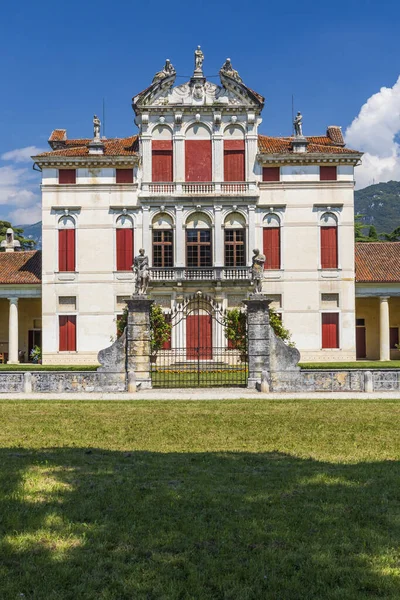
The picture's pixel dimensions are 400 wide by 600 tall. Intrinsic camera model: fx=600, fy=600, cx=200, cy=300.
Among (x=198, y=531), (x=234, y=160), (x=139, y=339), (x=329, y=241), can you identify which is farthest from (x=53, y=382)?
(x=329, y=241)

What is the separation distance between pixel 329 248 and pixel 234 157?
7846mm

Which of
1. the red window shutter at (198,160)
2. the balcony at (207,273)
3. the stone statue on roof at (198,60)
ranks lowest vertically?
the balcony at (207,273)

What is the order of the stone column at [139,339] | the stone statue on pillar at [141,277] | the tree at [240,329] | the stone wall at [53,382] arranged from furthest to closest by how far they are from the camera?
the tree at [240,329], the stone statue on pillar at [141,277], the stone column at [139,339], the stone wall at [53,382]

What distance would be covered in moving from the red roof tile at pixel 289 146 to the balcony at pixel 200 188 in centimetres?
248

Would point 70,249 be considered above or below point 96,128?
below

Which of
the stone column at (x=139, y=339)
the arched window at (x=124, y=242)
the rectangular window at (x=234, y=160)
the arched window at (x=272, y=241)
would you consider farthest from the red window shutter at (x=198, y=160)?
the stone column at (x=139, y=339)

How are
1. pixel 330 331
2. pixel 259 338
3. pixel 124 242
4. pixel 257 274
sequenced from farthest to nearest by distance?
1. pixel 124 242
2. pixel 330 331
3. pixel 257 274
4. pixel 259 338

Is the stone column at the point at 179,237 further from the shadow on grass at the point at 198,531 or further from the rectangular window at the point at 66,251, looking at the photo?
the shadow on grass at the point at 198,531

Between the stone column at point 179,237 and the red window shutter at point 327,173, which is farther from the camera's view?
the red window shutter at point 327,173

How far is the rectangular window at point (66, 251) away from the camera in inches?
1407

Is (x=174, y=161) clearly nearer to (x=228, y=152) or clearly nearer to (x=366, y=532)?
(x=228, y=152)

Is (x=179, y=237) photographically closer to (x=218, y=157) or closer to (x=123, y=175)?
(x=123, y=175)

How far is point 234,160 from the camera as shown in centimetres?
3588

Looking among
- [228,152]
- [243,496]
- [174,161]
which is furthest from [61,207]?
[243,496]
